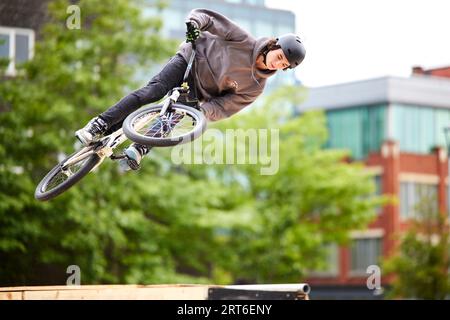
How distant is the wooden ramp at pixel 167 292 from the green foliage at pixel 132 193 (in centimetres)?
904

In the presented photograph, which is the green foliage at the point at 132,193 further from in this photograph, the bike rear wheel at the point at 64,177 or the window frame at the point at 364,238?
the bike rear wheel at the point at 64,177

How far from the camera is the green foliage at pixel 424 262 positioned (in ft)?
74.6

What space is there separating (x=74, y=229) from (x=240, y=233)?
5760mm

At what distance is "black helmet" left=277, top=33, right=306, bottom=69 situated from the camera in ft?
24.9

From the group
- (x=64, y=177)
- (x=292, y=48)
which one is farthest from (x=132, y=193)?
(x=292, y=48)

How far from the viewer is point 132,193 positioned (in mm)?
19172

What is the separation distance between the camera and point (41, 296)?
759 centimetres

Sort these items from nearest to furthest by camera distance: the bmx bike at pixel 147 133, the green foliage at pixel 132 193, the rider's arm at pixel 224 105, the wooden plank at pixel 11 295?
the bmx bike at pixel 147 133, the wooden plank at pixel 11 295, the rider's arm at pixel 224 105, the green foliage at pixel 132 193

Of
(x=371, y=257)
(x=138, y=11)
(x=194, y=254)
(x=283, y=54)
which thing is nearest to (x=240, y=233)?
(x=194, y=254)

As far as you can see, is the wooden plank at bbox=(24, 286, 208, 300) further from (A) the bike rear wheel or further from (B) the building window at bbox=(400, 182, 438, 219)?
(B) the building window at bbox=(400, 182, 438, 219)

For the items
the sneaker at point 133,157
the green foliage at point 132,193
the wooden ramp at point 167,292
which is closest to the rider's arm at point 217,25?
the sneaker at point 133,157

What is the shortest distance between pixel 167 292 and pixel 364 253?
25.4m
